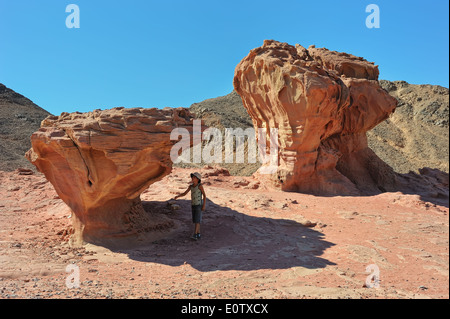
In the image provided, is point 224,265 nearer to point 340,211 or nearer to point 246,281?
point 246,281

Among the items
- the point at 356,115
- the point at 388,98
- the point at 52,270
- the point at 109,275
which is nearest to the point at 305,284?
the point at 109,275

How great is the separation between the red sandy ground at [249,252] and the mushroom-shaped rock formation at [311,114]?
71.4 inches

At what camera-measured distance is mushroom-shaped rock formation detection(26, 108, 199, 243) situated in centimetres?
564

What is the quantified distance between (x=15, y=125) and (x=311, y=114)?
24064mm

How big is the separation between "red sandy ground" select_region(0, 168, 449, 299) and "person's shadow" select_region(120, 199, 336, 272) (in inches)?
0.7

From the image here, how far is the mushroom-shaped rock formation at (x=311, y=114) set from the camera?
33.7ft

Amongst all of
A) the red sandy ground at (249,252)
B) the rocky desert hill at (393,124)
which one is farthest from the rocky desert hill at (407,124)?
the red sandy ground at (249,252)

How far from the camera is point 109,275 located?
4531 millimetres

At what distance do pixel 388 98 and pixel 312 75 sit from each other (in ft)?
15.6

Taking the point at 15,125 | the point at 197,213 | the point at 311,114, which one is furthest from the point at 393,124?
the point at 197,213

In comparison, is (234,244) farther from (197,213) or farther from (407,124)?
(407,124)

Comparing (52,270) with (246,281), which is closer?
(246,281)

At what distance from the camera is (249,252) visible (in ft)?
17.8

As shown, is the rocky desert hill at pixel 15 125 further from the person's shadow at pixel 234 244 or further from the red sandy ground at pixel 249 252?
the person's shadow at pixel 234 244
